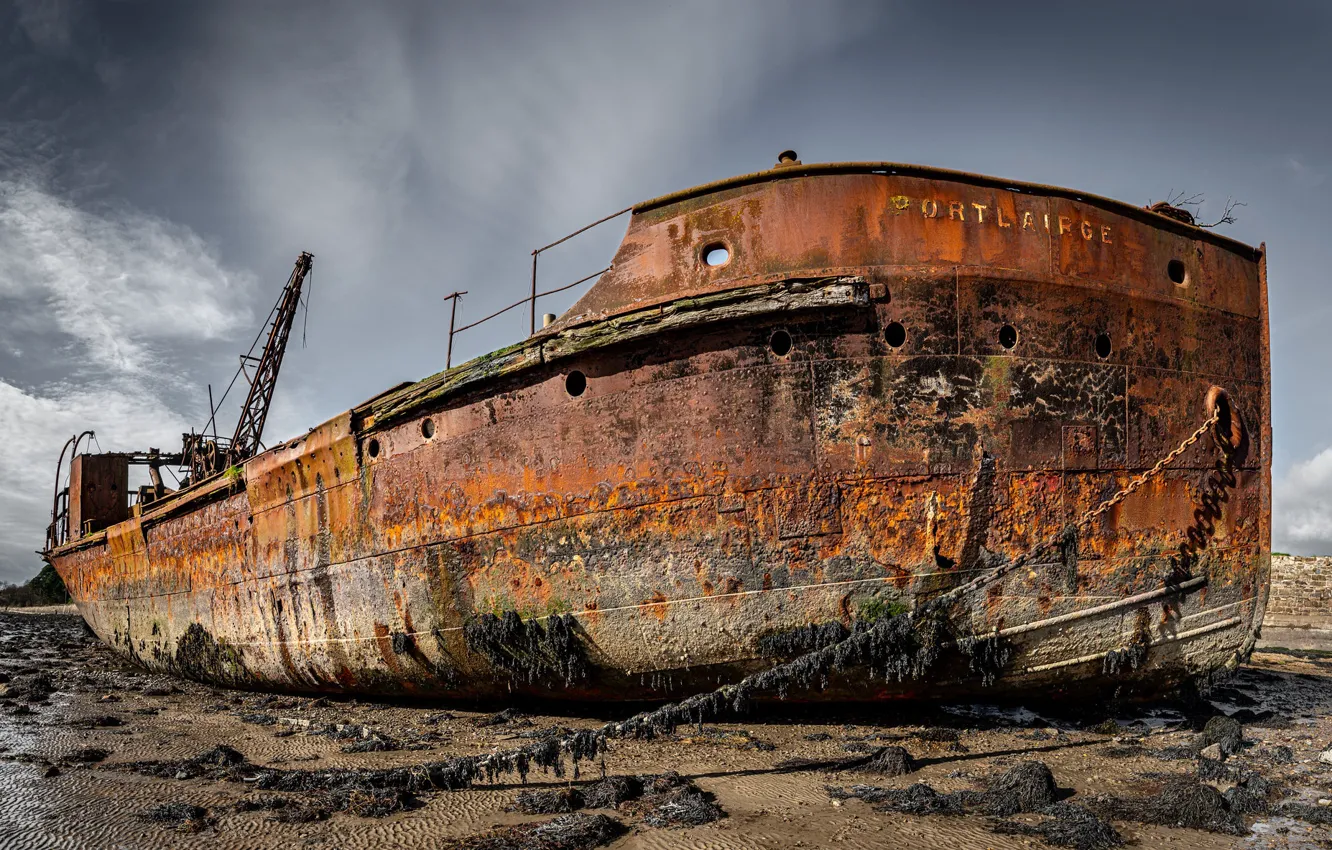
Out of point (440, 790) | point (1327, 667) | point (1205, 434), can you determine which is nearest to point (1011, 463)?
point (1205, 434)

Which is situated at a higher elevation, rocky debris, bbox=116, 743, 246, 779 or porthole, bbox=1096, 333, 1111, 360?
porthole, bbox=1096, 333, 1111, 360

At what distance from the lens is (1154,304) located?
5.07 meters

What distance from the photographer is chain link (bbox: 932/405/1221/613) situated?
4543 millimetres

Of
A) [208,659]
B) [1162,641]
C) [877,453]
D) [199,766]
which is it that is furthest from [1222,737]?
[208,659]

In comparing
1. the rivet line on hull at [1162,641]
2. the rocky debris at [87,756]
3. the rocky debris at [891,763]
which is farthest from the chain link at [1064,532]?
the rocky debris at [87,756]

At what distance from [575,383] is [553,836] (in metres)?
2.85

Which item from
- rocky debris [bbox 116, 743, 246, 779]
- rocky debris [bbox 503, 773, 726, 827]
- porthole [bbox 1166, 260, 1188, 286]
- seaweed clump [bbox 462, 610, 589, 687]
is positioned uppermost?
porthole [bbox 1166, 260, 1188, 286]

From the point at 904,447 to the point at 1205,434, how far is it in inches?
84.3

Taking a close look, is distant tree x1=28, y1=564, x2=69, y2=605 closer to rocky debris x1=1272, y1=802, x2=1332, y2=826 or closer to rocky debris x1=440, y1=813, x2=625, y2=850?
rocky debris x1=440, y1=813, x2=625, y2=850

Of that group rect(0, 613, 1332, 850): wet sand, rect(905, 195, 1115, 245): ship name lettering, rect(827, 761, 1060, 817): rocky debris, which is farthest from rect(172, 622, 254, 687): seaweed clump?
rect(905, 195, 1115, 245): ship name lettering

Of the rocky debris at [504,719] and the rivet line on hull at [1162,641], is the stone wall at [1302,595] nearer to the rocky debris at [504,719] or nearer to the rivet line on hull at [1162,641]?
the rivet line on hull at [1162,641]

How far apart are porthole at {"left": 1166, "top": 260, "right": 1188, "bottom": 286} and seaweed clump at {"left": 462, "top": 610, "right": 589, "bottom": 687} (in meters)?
4.77

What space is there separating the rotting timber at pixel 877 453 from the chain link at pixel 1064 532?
2 centimetres

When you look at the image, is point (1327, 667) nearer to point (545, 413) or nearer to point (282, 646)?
point (545, 413)
